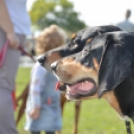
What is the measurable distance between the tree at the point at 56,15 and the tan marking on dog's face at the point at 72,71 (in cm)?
8046

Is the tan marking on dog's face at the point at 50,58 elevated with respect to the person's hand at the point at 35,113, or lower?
elevated

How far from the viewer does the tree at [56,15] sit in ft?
281

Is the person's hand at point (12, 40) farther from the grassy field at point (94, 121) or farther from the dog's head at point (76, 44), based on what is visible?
the grassy field at point (94, 121)

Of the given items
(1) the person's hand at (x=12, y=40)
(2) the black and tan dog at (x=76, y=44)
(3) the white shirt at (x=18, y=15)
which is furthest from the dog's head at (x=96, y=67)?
(3) the white shirt at (x=18, y=15)

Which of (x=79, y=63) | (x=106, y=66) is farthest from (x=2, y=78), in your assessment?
(x=106, y=66)

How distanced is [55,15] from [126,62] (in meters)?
88.6

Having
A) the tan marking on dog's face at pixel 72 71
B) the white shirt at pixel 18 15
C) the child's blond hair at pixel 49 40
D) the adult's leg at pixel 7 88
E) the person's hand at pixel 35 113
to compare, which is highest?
the white shirt at pixel 18 15

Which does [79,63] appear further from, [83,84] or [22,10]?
[22,10]

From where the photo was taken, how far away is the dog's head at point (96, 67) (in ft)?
9.77

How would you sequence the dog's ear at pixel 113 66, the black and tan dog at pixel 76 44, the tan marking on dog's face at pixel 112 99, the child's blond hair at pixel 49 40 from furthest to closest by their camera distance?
the child's blond hair at pixel 49 40 < the black and tan dog at pixel 76 44 < the tan marking on dog's face at pixel 112 99 < the dog's ear at pixel 113 66

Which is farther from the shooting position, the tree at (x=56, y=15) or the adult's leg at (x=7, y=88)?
the tree at (x=56, y=15)

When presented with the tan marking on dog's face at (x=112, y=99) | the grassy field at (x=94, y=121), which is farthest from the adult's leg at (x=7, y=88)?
the grassy field at (x=94, y=121)

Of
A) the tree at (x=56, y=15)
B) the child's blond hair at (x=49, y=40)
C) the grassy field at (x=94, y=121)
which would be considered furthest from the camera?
the tree at (x=56, y=15)

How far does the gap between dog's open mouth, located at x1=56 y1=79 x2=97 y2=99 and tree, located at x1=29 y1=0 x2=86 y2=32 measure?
264 ft
